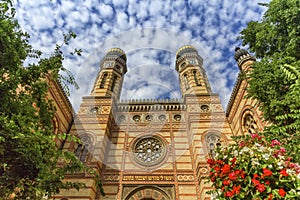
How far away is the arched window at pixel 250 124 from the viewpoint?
32.3 ft

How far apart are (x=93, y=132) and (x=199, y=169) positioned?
19.1ft

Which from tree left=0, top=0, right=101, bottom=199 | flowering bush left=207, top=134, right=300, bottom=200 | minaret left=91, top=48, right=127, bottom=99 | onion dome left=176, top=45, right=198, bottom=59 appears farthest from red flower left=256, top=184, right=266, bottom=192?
onion dome left=176, top=45, right=198, bottom=59

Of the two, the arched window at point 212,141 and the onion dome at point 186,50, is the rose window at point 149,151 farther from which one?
the onion dome at point 186,50

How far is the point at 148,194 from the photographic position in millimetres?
9094

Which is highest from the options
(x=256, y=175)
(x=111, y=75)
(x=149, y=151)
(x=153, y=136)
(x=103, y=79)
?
(x=111, y=75)

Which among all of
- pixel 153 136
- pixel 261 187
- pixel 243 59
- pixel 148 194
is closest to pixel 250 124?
pixel 243 59

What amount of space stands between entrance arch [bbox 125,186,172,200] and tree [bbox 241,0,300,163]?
18.8ft

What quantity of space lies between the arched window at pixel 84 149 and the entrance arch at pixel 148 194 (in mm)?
2890

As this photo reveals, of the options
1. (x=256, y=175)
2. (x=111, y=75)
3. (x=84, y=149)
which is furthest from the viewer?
(x=111, y=75)

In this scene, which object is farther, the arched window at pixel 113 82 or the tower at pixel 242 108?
the arched window at pixel 113 82

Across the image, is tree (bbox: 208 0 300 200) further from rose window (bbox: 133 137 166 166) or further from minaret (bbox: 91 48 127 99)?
minaret (bbox: 91 48 127 99)

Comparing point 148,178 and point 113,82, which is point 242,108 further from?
point 113,82

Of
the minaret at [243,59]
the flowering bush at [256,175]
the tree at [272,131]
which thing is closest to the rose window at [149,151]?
the tree at [272,131]

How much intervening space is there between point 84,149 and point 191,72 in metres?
9.59
